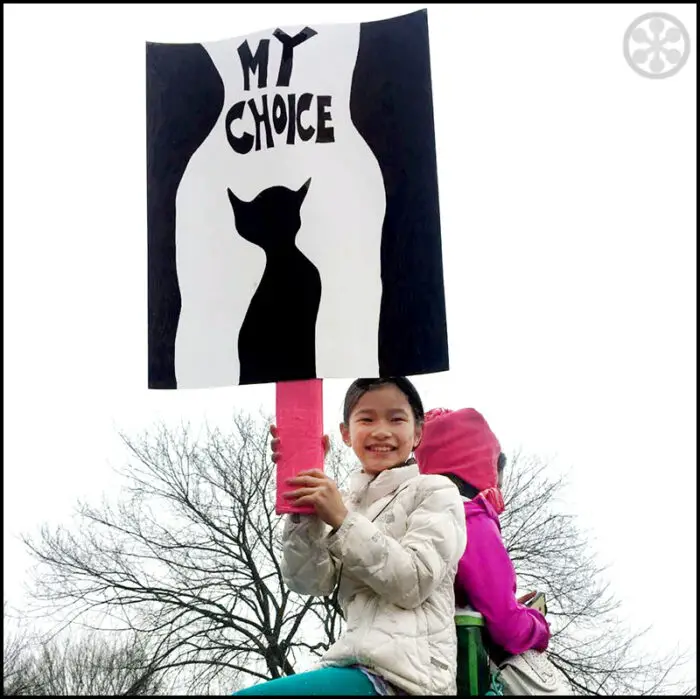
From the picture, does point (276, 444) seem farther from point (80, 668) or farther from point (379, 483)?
point (80, 668)

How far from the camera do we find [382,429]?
10.2 feet

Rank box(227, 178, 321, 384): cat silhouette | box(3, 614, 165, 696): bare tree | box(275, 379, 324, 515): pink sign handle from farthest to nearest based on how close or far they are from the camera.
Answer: box(3, 614, 165, 696): bare tree → box(227, 178, 321, 384): cat silhouette → box(275, 379, 324, 515): pink sign handle

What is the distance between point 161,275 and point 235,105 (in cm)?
63

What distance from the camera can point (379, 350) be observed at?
119 inches

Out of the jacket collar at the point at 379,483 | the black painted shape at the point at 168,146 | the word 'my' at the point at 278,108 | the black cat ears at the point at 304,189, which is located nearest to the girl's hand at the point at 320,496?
the jacket collar at the point at 379,483

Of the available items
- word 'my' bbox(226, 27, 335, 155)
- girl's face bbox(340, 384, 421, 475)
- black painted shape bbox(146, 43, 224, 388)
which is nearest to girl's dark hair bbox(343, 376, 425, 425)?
girl's face bbox(340, 384, 421, 475)

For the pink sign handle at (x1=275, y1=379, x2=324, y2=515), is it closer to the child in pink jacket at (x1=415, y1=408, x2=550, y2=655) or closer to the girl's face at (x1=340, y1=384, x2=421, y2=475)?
the girl's face at (x1=340, y1=384, x2=421, y2=475)

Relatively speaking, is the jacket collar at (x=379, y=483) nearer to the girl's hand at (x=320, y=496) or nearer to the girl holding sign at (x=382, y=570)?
the girl holding sign at (x=382, y=570)

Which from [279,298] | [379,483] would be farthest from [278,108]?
[379,483]

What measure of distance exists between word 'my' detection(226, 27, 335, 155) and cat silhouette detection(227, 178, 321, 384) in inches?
7.1

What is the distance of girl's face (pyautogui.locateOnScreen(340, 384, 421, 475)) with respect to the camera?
310 centimetres

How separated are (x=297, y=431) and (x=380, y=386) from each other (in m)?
0.41

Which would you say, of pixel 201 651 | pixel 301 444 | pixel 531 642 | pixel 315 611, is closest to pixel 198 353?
pixel 301 444

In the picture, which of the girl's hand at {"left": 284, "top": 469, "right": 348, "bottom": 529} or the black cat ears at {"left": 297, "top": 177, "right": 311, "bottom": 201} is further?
the black cat ears at {"left": 297, "top": 177, "right": 311, "bottom": 201}
